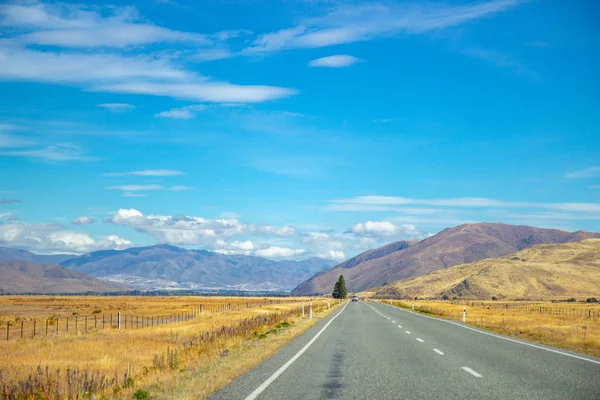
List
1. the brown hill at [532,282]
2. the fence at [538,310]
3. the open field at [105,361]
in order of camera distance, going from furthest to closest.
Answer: the brown hill at [532,282] < the fence at [538,310] < the open field at [105,361]

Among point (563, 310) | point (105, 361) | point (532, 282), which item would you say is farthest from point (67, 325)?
point (532, 282)

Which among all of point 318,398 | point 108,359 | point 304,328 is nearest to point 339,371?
point 318,398

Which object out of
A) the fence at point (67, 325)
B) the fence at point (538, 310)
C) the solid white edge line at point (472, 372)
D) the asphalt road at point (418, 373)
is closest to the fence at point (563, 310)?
the fence at point (538, 310)

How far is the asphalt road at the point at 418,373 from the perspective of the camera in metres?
10.7

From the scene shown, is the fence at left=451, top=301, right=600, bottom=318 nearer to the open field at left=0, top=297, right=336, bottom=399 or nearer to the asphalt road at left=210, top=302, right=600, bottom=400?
the open field at left=0, top=297, right=336, bottom=399

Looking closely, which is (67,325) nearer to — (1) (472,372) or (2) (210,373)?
(2) (210,373)

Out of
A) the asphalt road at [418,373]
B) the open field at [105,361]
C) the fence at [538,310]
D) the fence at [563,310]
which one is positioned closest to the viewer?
the asphalt road at [418,373]

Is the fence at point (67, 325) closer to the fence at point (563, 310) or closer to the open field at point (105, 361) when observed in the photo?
the open field at point (105, 361)

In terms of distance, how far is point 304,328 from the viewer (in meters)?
30.6

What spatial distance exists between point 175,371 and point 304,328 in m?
16.2

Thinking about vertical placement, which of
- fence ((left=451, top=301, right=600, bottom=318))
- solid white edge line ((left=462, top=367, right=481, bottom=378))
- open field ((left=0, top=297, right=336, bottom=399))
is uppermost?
solid white edge line ((left=462, top=367, right=481, bottom=378))

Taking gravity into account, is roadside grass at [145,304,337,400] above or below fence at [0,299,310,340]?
above

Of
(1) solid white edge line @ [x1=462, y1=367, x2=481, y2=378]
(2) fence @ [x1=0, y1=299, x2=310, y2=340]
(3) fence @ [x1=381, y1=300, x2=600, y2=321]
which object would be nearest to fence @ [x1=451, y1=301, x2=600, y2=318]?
(3) fence @ [x1=381, y1=300, x2=600, y2=321]

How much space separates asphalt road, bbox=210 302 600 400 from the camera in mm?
10748
